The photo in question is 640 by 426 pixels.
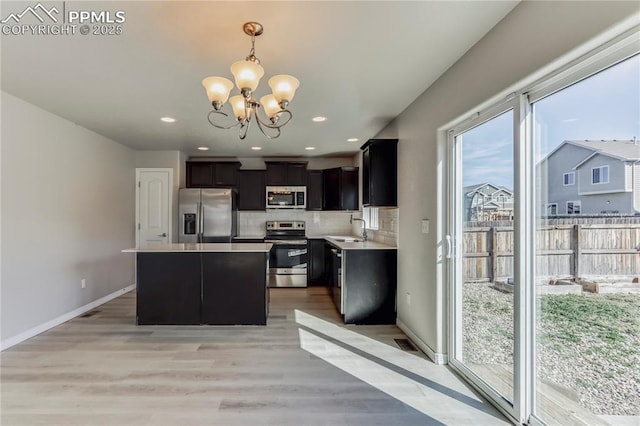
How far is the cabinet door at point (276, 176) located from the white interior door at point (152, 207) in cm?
172

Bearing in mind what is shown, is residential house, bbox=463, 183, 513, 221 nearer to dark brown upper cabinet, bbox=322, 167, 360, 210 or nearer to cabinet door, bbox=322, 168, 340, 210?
dark brown upper cabinet, bbox=322, 167, 360, 210

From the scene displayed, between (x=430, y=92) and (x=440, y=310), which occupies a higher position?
(x=430, y=92)

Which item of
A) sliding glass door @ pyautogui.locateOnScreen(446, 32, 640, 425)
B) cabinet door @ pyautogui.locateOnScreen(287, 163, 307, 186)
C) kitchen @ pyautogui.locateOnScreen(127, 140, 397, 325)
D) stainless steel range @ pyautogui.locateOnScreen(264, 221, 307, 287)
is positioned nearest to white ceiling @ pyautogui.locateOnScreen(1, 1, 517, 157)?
sliding glass door @ pyautogui.locateOnScreen(446, 32, 640, 425)

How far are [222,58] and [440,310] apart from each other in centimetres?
268

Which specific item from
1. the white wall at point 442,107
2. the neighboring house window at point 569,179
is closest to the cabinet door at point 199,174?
the white wall at point 442,107

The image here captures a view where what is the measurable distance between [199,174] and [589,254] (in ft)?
18.2

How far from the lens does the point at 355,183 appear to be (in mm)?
5895

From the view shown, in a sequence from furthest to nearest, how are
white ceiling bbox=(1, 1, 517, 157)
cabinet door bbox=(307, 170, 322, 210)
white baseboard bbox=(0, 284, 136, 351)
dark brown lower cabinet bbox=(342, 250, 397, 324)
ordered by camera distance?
cabinet door bbox=(307, 170, 322, 210)
dark brown lower cabinet bbox=(342, 250, 397, 324)
white baseboard bbox=(0, 284, 136, 351)
white ceiling bbox=(1, 1, 517, 157)

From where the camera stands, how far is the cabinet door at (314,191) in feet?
19.9

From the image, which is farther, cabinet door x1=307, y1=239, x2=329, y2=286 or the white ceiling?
cabinet door x1=307, y1=239, x2=329, y2=286

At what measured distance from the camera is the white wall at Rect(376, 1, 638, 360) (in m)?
1.45

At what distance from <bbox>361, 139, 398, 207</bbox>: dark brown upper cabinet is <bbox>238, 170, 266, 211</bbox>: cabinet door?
2.75m

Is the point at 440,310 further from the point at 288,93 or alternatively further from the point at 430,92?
the point at 288,93

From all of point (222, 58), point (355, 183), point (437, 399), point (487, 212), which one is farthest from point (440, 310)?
point (355, 183)
